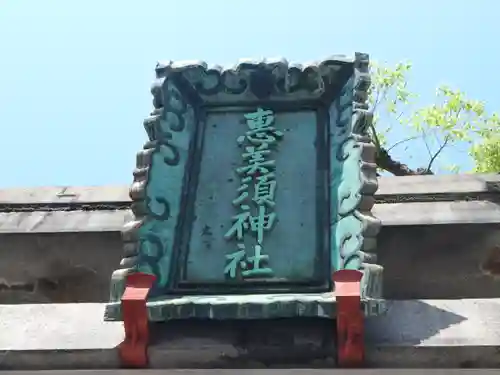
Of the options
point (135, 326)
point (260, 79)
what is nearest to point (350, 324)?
point (135, 326)

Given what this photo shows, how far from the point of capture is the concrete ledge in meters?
4.65

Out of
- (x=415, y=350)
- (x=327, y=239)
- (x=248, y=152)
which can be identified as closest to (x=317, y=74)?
(x=248, y=152)

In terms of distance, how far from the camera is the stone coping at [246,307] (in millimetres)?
4578

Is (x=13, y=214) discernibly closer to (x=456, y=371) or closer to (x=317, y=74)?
(x=317, y=74)

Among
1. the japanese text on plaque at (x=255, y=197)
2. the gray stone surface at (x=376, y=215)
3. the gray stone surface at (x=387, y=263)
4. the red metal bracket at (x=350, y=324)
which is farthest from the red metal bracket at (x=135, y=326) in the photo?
the gray stone surface at (x=376, y=215)

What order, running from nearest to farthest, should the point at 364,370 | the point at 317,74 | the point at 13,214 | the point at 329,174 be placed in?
the point at 364,370
the point at 329,174
the point at 317,74
the point at 13,214

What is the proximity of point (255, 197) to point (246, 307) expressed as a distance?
1307 millimetres

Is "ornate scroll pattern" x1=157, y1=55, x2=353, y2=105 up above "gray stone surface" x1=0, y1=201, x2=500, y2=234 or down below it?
above

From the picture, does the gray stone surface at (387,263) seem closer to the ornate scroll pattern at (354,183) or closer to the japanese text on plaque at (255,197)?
the ornate scroll pattern at (354,183)

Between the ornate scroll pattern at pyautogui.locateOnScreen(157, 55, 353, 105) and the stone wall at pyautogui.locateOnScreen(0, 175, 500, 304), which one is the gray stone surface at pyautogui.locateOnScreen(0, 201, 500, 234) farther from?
the ornate scroll pattern at pyautogui.locateOnScreen(157, 55, 353, 105)

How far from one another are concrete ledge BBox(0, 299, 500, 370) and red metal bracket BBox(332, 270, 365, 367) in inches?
3.7

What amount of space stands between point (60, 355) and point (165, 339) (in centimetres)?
74

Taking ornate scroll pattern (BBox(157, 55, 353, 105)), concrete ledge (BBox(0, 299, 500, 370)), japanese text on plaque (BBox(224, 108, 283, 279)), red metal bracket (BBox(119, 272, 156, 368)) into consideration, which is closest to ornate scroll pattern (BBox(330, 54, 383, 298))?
ornate scroll pattern (BBox(157, 55, 353, 105))

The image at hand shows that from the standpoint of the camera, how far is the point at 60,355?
4.95 m
